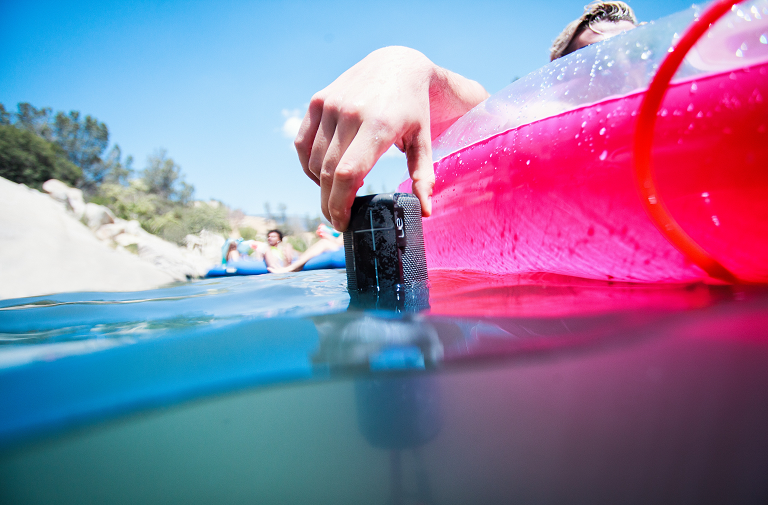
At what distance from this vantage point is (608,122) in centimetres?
79

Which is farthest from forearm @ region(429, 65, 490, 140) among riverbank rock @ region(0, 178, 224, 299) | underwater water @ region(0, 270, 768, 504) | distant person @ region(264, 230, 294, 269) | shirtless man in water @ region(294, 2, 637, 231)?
distant person @ region(264, 230, 294, 269)

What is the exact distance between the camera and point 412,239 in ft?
3.20

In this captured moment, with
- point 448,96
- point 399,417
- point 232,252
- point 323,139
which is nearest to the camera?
point 399,417

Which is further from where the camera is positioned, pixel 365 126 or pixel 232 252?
pixel 232 252

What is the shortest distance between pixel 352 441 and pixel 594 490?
323mm

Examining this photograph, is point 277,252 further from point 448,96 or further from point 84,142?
point 84,142

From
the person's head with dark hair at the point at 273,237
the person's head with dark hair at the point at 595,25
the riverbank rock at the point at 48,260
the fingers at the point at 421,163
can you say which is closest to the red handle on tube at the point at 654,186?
the fingers at the point at 421,163

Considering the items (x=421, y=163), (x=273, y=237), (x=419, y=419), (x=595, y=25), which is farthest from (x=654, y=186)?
(x=273, y=237)

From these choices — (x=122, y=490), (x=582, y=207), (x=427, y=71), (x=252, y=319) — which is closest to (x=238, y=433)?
(x=122, y=490)

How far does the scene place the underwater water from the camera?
46 centimetres

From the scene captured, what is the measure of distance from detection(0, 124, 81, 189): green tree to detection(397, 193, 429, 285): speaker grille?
19883 mm

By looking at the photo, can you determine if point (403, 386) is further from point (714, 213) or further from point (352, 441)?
point (714, 213)

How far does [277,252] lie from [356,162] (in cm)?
547

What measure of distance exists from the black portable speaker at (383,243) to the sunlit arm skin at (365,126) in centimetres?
4
